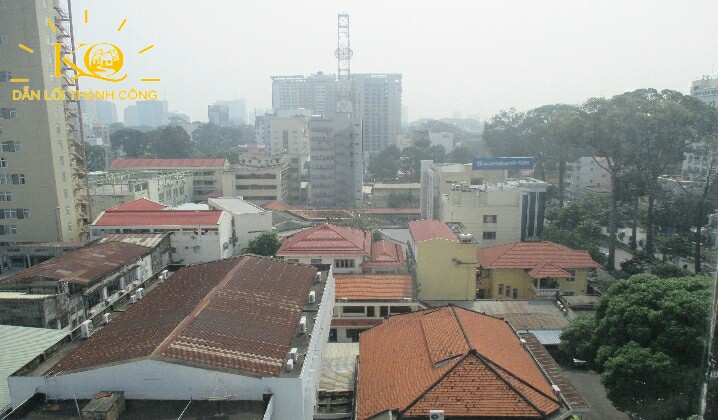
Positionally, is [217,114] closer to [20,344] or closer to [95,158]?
[95,158]

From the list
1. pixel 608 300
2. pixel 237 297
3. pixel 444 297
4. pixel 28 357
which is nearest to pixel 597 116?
pixel 444 297

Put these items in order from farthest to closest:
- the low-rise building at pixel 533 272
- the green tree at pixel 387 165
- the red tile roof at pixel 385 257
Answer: the green tree at pixel 387 165, the low-rise building at pixel 533 272, the red tile roof at pixel 385 257

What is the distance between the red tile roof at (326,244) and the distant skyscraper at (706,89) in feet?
117

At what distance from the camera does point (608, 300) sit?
542 inches

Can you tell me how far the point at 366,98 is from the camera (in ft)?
269

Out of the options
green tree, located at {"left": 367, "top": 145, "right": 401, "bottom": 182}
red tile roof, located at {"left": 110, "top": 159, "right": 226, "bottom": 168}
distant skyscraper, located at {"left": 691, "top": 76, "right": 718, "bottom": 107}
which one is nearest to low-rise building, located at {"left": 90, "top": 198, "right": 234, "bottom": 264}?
red tile roof, located at {"left": 110, "top": 159, "right": 226, "bottom": 168}

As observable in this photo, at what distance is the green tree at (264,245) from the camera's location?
22.9 meters

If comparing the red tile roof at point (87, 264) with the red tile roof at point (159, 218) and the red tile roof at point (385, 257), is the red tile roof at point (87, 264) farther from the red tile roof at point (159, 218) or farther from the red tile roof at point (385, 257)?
the red tile roof at point (385, 257)

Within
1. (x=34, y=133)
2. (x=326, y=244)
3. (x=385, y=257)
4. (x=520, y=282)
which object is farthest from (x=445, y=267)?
(x=34, y=133)

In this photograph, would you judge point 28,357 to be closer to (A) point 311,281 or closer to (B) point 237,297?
(B) point 237,297

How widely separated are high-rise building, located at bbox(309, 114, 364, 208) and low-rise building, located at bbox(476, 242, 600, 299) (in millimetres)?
23646

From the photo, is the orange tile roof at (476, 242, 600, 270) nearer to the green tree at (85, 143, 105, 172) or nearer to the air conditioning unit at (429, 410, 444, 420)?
the air conditioning unit at (429, 410, 444, 420)

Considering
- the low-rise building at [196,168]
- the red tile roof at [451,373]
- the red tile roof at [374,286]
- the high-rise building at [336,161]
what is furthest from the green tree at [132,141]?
the red tile roof at [451,373]

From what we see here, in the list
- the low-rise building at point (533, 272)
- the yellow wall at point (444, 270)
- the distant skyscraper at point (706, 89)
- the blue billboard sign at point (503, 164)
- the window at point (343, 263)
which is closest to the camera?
the yellow wall at point (444, 270)
